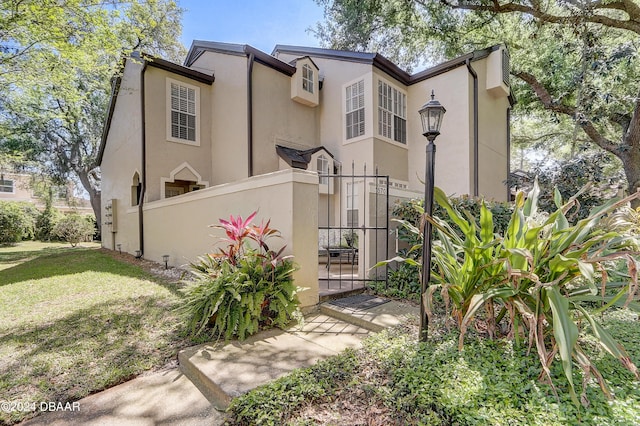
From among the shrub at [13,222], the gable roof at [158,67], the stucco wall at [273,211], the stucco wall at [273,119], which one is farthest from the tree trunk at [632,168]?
the shrub at [13,222]

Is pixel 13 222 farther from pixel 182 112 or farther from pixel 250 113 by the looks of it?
pixel 250 113

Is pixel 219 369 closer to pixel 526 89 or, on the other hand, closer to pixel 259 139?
pixel 259 139

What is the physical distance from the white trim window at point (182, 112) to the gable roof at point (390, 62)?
427 centimetres

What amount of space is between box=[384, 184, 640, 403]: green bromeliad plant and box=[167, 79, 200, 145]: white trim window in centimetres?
941

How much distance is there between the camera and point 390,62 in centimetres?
951

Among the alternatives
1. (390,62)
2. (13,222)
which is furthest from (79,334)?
(13,222)

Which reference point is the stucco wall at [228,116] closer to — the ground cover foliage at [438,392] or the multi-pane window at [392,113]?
the multi-pane window at [392,113]

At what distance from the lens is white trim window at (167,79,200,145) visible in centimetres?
984

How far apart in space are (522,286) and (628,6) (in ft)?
37.4

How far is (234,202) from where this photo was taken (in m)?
5.40

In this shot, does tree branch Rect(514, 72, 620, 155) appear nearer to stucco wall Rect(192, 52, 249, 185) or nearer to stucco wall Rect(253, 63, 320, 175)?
stucco wall Rect(253, 63, 320, 175)

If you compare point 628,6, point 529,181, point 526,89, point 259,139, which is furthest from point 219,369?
point 526,89

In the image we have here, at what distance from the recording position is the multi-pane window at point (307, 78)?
10391mm

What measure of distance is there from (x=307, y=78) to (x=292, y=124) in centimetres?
176
